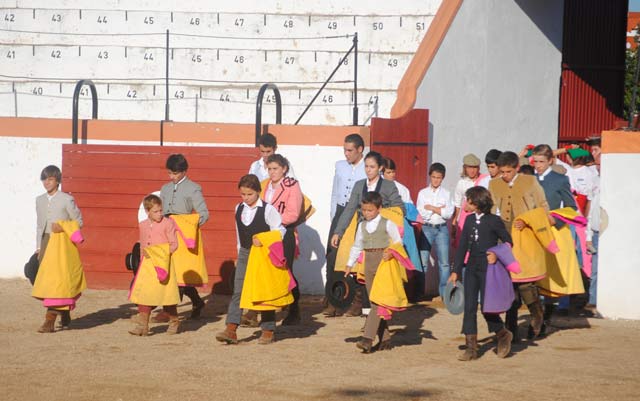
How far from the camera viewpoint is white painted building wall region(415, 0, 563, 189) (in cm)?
1510

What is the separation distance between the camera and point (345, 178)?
12.9m

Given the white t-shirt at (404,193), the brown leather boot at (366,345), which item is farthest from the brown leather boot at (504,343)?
the white t-shirt at (404,193)

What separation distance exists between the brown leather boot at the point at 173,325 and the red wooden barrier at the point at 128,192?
118 inches

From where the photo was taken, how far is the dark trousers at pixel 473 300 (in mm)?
10219

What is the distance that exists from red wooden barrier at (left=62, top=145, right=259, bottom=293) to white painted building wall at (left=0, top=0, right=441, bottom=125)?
3.74 meters

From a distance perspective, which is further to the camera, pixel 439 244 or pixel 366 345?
pixel 439 244

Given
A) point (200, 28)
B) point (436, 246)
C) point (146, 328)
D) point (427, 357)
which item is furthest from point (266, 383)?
point (200, 28)

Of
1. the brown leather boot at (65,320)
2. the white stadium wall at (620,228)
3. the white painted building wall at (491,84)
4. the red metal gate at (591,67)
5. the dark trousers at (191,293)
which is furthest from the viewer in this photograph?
the red metal gate at (591,67)

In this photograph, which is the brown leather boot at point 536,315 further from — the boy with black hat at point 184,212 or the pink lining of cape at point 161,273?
the pink lining of cape at point 161,273

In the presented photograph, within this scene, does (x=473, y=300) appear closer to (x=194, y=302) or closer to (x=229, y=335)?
(x=229, y=335)

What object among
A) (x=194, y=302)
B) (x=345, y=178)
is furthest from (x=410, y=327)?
(x=194, y=302)

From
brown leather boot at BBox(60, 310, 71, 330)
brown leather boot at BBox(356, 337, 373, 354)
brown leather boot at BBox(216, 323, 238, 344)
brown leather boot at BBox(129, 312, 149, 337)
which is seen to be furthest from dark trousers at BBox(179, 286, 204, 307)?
brown leather boot at BBox(356, 337, 373, 354)

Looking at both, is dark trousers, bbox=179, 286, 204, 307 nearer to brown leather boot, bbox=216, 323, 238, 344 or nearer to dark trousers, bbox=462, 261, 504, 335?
brown leather boot, bbox=216, 323, 238, 344

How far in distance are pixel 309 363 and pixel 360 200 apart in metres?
2.42
